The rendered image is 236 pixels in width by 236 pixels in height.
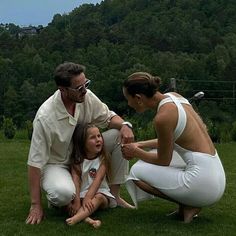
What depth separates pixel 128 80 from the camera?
12.4 ft

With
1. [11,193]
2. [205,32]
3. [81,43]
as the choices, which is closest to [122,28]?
[81,43]

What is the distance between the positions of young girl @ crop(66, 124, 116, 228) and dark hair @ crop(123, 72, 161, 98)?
0.60 m

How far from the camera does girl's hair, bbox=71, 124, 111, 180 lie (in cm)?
420

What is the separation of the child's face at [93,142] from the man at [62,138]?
11 cm

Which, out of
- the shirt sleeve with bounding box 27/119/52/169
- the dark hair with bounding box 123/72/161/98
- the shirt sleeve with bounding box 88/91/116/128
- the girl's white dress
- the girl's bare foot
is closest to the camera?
the dark hair with bounding box 123/72/161/98

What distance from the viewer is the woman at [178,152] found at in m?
3.70

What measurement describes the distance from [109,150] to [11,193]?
123 cm

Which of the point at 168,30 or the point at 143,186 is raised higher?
the point at 168,30

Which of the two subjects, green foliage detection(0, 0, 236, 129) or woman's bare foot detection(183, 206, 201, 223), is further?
green foliage detection(0, 0, 236, 129)

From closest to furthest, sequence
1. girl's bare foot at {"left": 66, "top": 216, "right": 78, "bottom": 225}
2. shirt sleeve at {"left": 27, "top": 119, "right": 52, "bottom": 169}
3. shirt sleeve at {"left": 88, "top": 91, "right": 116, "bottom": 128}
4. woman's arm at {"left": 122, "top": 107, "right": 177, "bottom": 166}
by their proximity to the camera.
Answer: woman's arm at {"left": 122, "top": 107, "right": 177, "bottom": 166}
girl's bare foot at {"left": 66, "top": 216, "right": 78, "bottom": 225}
shirt sleeve at {"left": 27, "top": 119, "right": 52, "bottom": 169}
shirt sleeve at {"left": 88, "top": 91, "right": 116, "bottom": 128}

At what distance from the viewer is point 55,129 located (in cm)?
407

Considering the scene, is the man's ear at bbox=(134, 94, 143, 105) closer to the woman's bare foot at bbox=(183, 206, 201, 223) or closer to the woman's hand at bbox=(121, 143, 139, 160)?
the woman's hand at bbox=(121, 143, 139, 160)

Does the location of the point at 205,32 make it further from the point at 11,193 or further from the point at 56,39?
the point at 11,193

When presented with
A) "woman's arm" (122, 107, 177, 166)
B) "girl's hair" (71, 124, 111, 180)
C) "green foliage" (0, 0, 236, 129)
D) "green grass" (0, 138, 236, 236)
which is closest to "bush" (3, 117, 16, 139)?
"green foliage" (0, 0, 236, 129)
